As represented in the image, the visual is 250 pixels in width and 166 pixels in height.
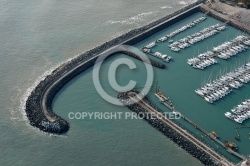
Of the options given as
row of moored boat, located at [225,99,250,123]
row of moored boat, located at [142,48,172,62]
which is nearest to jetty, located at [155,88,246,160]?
row of moored boat, located at [225,99,250,123]

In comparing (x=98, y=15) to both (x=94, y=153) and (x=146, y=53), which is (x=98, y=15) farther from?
(x=94, y=153)

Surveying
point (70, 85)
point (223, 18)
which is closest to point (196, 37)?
point (223, 18)

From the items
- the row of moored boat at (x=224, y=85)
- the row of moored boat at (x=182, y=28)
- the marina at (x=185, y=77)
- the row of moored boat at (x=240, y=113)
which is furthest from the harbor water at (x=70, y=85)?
the row of moored boat at (x=224, y=85)

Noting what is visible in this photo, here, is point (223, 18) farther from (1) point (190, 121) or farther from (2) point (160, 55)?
(1) point (190, 121)

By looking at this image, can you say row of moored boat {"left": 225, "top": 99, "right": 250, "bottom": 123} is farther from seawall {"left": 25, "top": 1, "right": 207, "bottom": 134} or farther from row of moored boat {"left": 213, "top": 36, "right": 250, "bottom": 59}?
seawall {"left": 25, "top": 1, "right": 207, "bottom": 134}

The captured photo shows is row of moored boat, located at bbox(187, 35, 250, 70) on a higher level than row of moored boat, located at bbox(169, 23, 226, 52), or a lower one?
lower

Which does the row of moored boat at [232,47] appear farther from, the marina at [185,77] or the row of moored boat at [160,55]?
the row of moored boat at [160,55]

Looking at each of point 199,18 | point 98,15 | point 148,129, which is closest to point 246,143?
point 148,129
